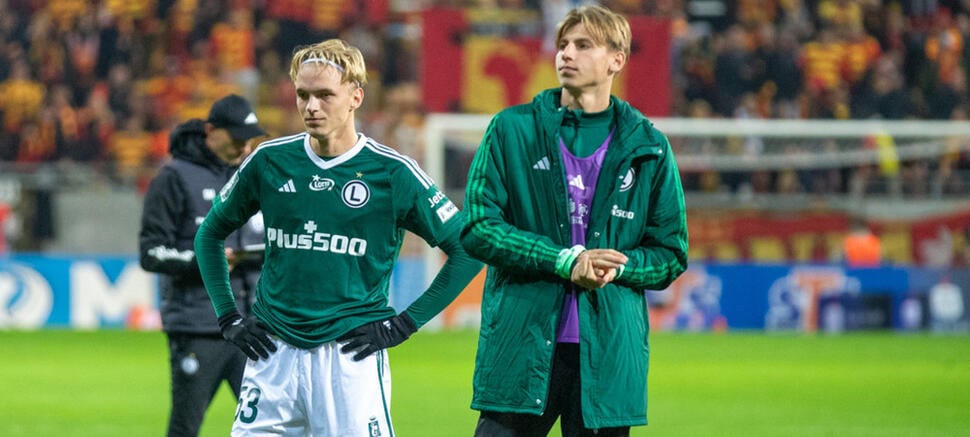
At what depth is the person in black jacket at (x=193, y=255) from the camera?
703cm

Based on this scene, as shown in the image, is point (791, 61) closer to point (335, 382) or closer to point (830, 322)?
point (830, 322)

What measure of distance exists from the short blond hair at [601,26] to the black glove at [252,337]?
139 cm

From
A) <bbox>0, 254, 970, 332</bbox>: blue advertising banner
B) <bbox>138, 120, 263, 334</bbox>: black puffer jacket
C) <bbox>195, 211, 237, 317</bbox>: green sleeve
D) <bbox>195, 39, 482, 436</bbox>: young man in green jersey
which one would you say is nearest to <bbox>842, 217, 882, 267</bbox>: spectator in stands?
<bbox>0, 254, 970, 332</bbox>: blue advertising banner

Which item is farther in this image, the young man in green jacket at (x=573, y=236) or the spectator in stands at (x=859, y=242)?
the spectator in stands at (x=859, y=242)

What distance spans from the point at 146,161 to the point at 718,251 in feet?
26.6

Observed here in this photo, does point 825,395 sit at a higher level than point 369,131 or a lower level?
lower

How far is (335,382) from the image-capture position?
199 inches

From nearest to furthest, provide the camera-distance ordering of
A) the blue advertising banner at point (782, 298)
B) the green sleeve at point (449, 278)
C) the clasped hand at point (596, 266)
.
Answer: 1. the clasped hand at point (596, 266)
2. the green sleeve at point (449, 278)
3. the blue advertising banner at point (782, 298)

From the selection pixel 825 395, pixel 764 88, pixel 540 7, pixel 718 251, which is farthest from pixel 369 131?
pixel 825 395

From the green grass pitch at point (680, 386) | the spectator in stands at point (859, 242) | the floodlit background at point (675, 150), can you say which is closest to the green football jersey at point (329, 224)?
the green grass pitch at point (680, 386)

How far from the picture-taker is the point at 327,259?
5.10 metres

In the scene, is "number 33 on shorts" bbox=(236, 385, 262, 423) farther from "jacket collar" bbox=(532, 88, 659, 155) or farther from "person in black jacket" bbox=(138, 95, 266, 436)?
"person in black jacket" bbox=(138, 95, 266, 436)

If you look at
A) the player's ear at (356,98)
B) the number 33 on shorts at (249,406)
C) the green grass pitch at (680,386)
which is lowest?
the green grass pitch at (680,386)

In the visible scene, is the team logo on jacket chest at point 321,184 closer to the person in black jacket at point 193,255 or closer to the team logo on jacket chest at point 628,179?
the team logo on jacket chest at point 628,179
